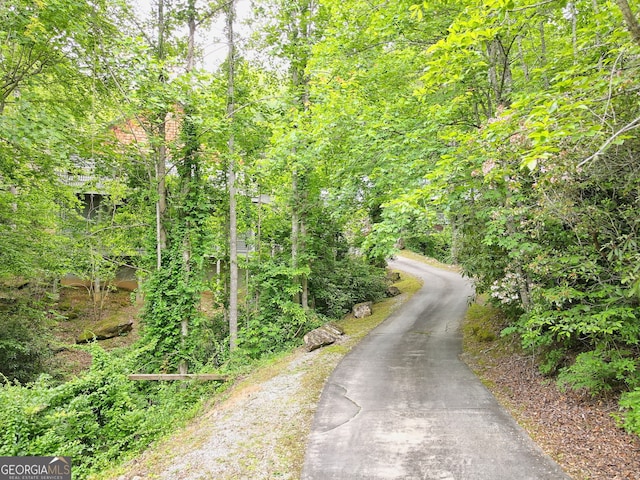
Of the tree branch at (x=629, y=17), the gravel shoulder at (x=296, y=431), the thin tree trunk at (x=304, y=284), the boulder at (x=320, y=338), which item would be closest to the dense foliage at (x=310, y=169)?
the tree branch at (x=629, y=17)

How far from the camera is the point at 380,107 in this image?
7430 millimetres

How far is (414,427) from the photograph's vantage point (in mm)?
4676

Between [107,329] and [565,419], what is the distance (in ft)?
50.0

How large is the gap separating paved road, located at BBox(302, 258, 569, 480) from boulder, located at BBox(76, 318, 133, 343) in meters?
10.8

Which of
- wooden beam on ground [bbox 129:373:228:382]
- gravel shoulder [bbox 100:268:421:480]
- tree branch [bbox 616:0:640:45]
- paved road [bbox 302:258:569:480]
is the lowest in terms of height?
wooden beam on ground [bbox 129:373:228:382]

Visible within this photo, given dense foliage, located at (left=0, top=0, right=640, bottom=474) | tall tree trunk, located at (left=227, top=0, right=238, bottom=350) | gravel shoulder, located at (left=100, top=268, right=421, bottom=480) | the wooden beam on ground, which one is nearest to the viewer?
gravel shoulder, located at (left=100, top=268, right=421, bottom=480)

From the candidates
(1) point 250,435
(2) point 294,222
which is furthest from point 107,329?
(1) point 250,435

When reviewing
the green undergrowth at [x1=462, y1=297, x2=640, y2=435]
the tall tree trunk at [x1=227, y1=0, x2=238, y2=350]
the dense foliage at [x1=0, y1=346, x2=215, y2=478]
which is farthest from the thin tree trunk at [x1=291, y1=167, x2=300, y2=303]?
the green undergrowth at [x1=462, y1=297, x2=640, y2=435]

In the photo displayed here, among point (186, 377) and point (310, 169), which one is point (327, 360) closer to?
point (186, 377)

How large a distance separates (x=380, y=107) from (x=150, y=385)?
378 inches

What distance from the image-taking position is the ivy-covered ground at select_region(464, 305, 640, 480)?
12.1ft

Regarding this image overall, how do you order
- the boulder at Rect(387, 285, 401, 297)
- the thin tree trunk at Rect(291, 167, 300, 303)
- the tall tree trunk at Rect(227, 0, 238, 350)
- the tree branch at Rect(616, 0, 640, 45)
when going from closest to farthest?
the tree branch at Rect(616, 0, 640, 45), the tall tree trunk at Rect(227, 0, 238, 350), the thin tree trunk at Rect(291, 167, 300, 303), the boulder at Rect(387, 285, 401, 297)

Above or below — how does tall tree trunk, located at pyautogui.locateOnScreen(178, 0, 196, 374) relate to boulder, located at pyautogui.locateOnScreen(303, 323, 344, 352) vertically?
above

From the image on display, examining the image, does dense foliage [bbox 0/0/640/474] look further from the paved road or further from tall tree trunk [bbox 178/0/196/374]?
the paved road
